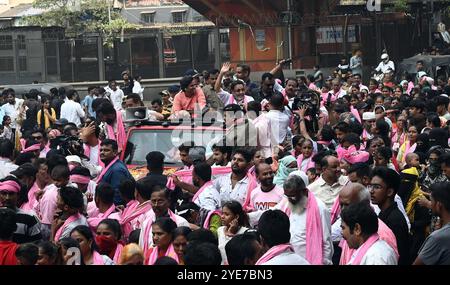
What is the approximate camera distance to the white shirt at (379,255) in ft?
22.6

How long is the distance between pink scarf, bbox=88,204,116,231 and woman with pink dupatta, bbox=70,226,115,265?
0.79 meters

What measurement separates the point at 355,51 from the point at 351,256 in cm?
2126

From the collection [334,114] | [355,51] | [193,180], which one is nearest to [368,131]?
[334,114]

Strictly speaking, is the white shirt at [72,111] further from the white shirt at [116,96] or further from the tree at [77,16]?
the tree at [77,16]

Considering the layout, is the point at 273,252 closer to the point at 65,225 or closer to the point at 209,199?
the point at 65,225

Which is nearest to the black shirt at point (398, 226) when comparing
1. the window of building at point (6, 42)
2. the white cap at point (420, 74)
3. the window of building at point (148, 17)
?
the white cap at point (420, 74)

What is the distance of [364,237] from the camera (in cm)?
708

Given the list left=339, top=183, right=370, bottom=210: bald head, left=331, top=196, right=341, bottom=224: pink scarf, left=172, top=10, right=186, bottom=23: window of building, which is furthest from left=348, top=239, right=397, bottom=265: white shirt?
left=172, top=10, right=186, bottom=23: window of building

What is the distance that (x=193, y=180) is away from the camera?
1009 centimetres

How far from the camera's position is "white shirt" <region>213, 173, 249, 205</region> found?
9.94m

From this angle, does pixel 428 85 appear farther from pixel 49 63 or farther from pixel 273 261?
pixel 273 261

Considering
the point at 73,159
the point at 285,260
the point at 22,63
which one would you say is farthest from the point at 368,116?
the point at 22,63

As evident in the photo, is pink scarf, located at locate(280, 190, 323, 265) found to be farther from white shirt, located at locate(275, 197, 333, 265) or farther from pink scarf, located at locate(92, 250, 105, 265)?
pink scarf, located at locate(92, 250, 105, 265)

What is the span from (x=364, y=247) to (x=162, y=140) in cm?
605
